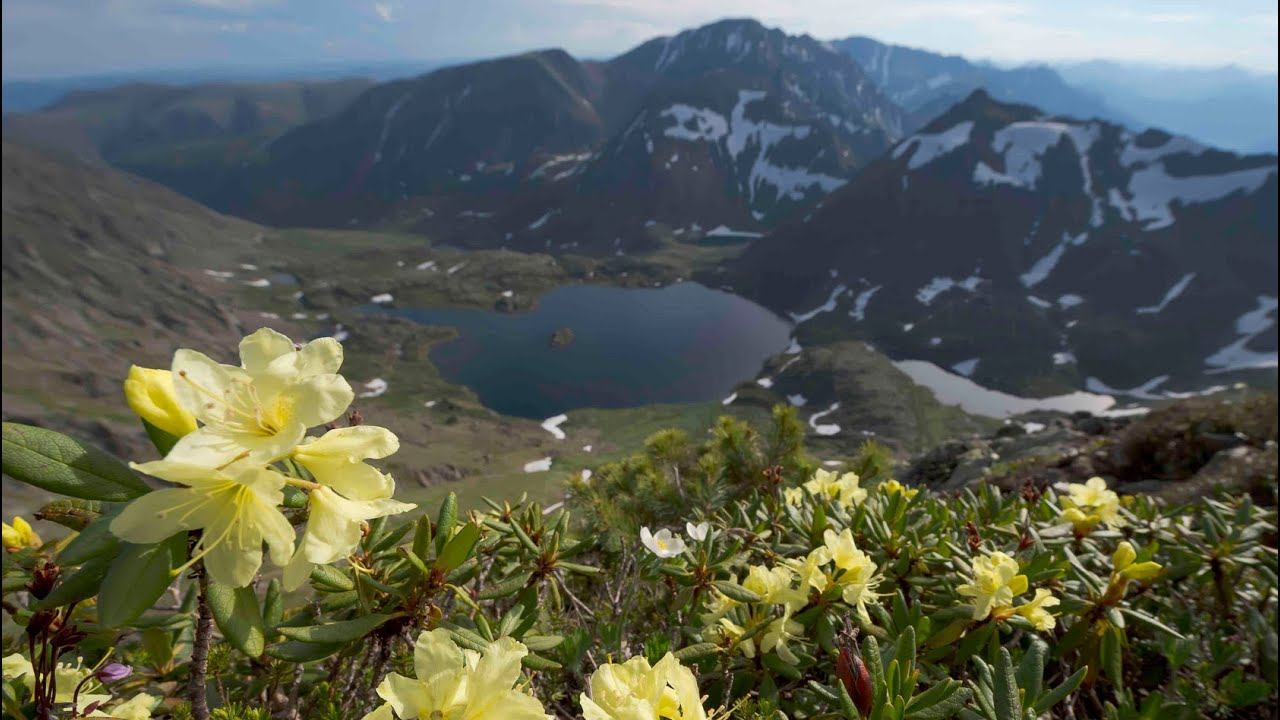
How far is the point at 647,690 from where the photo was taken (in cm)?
138

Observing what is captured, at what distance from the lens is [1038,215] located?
109 meters

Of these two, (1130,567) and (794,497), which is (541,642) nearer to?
(794,497)

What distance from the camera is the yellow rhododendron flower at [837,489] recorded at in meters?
3.29

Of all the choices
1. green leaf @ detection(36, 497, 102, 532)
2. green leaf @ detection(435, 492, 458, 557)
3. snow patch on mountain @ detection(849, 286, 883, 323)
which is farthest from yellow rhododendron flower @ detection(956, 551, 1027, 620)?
snow patch on mountain @ detection(849, 286, 883, 323)

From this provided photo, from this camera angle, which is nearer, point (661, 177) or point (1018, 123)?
point (1018, 123)

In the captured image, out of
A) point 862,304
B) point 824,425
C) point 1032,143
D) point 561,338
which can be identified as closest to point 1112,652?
point 824,425

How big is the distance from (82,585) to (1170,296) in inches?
4805

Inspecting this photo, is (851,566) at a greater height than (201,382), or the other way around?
(201,382)

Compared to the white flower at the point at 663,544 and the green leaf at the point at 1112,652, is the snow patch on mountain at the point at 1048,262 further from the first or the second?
the white flower at the point at 663,544

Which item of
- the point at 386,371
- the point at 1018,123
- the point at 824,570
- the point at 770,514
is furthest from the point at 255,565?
the point at 1018,123

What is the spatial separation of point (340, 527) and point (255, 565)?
0.18 meters

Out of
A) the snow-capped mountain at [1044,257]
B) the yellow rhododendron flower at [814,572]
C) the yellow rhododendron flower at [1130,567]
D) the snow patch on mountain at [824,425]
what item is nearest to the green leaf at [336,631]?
the yellow rhododendron flower at [814,572]

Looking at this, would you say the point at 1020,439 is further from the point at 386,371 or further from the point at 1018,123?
the point at 1018,123

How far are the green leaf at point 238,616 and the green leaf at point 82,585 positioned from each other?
193mm
